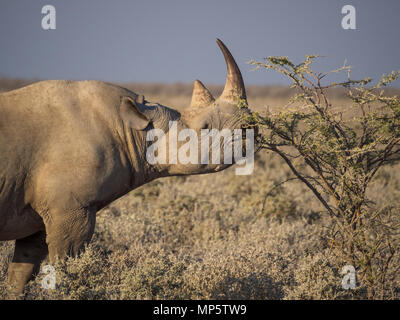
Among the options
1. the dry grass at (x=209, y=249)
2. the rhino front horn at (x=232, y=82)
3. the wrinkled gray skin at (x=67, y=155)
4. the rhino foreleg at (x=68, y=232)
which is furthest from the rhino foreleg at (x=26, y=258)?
the rhino front horn at (x=232, y=82)

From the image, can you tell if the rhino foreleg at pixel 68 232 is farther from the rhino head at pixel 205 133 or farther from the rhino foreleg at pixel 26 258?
the rhino head at pixel 205 133

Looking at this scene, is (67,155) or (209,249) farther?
(209,249)

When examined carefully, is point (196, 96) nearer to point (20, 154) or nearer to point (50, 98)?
point (50, 98)

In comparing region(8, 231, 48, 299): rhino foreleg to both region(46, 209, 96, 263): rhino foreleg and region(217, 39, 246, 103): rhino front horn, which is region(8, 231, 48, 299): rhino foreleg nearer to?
region(46, 209, 96, 263): rhino foreleg

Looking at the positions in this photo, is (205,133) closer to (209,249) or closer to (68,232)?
(68,232)

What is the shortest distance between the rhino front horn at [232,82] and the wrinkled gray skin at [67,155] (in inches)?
2.9

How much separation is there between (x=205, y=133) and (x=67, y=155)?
1.31 metres

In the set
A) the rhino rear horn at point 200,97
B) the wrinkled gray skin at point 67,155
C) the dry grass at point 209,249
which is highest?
the rhino rear horn at point 200,97

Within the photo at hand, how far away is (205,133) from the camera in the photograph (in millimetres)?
4871

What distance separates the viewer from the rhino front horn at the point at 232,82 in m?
4.88

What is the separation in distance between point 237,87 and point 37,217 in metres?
2.14

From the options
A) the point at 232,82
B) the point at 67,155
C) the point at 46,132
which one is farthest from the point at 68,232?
the point at 232,82

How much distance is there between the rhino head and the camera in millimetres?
4816

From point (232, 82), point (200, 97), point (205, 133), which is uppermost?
point (232, 82)
